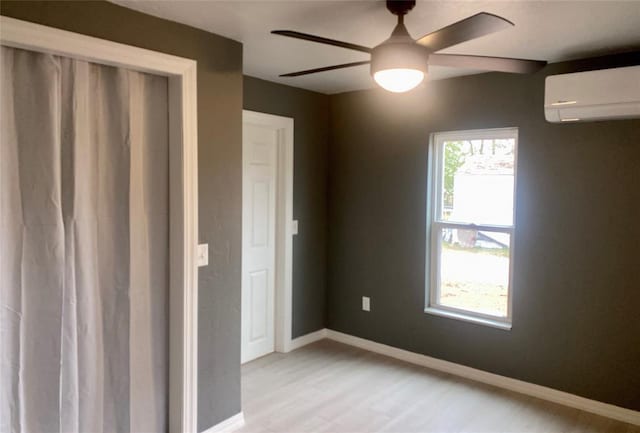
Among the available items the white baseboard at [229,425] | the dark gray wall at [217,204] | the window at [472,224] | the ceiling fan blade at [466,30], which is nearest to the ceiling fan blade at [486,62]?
the ceiling fan blade at [466,30]

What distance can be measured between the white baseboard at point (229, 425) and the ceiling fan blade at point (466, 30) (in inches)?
93.0

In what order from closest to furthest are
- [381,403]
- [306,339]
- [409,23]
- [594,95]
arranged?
1. [409,23]
2. [594,95]
3. [381,403]
4. [306,339]

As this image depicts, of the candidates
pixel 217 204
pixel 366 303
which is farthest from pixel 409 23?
pixel 366 303

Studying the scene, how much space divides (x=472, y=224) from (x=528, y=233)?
0.45m

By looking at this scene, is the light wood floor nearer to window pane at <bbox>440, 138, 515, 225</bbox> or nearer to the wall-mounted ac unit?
window pane at <bbox>440, 138, 515, 225</bbox>

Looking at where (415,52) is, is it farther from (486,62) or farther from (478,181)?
(478,181)

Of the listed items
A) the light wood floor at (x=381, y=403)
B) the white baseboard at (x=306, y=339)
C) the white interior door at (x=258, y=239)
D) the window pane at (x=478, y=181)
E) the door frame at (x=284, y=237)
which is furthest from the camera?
the white baseboard at (x=306, y=339)

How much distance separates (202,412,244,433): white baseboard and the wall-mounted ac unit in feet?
8.92

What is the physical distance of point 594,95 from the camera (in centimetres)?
284

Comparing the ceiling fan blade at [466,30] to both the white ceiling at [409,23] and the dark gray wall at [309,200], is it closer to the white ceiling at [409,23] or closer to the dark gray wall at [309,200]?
the white ceiling at [409,23]

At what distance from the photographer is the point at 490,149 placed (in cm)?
365

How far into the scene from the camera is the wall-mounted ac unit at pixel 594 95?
108 inches

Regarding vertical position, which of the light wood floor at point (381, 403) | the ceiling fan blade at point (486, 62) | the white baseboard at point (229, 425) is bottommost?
the light wood floor at point (381, 403)

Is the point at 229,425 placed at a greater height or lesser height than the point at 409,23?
lesser
